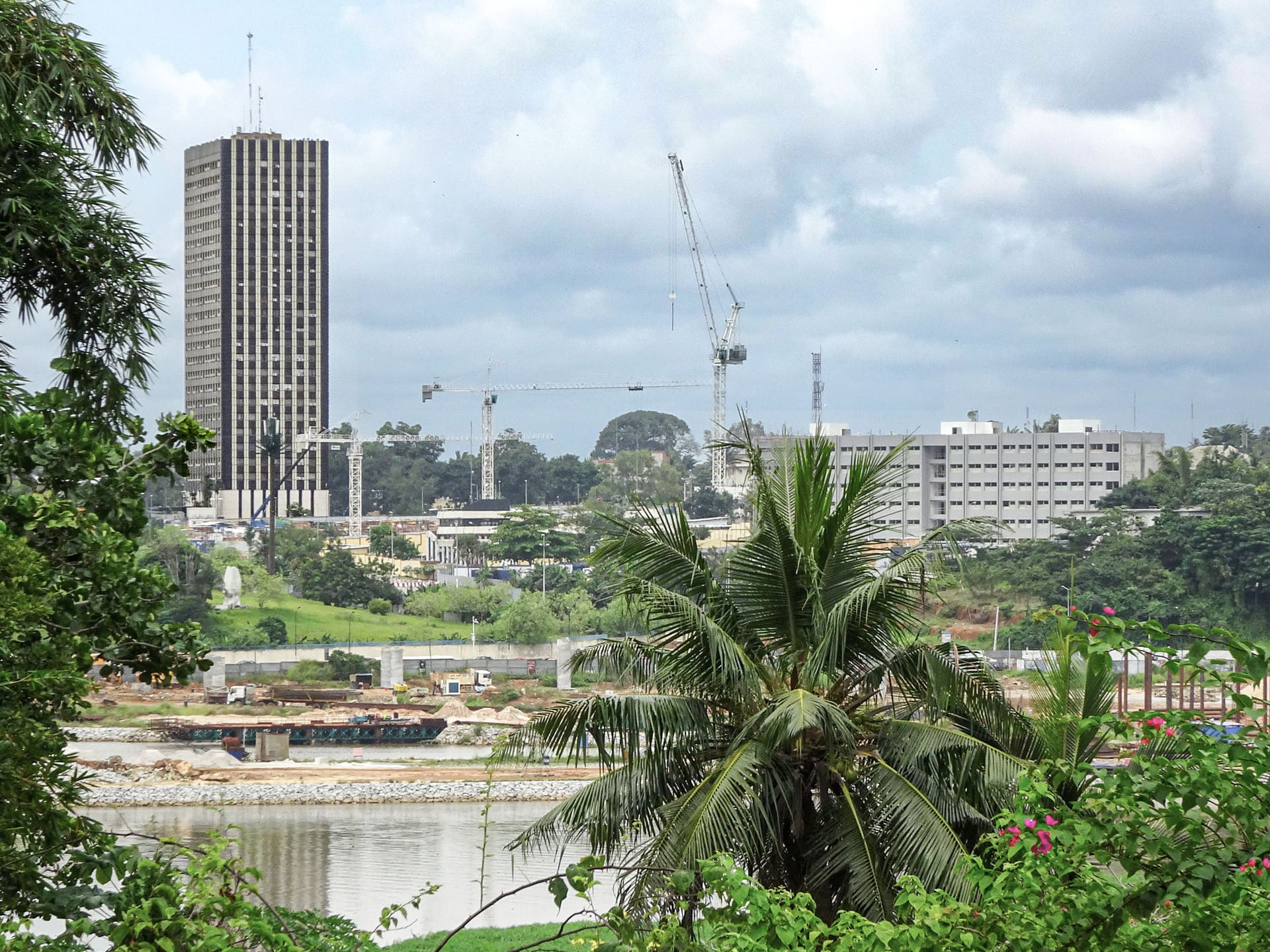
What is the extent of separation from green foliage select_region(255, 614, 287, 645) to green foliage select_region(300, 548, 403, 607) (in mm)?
4887

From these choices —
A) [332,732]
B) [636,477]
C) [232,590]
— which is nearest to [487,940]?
[332,732]

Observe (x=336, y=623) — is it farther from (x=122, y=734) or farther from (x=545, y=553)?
(x=122, y=734)

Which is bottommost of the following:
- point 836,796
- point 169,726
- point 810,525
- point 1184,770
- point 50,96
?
point 169,726

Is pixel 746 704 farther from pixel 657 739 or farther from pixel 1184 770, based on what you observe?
pixel 1184 770

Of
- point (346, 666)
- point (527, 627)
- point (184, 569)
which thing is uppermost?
point (184, 569)

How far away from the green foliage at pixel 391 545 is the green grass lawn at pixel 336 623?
1478 cm

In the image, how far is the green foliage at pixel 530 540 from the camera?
5381 cm

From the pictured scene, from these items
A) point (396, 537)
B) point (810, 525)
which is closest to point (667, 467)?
point (396, 537)

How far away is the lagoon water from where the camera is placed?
1358 cm

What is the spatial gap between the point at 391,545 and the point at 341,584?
48.0 ft

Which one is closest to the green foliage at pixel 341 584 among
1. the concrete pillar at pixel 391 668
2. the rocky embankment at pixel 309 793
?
the concrete pillar at pixel 391 668

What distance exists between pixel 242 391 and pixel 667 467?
2827 centimetres

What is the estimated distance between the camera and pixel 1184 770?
2.52 meters

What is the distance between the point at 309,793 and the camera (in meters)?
21.5
